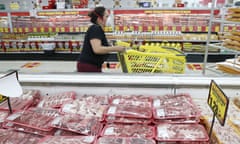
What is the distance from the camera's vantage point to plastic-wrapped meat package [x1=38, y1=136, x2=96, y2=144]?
1.08 meters

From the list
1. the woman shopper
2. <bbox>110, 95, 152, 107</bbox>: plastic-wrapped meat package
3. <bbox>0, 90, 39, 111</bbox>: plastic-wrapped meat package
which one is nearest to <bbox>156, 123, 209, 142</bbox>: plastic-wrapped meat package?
<bbox>110, 95, 152, 107</bbox>: plastic-wrapped meat package

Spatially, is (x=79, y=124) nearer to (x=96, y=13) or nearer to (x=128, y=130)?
(x=128, y=130)

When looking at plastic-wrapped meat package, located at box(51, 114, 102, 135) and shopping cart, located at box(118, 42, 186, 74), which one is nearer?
plastic-wrapped meat package, located at box(51, 114, 102, 135)

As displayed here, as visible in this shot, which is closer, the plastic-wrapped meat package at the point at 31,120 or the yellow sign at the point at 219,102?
the yellow sign at the point at 219,102

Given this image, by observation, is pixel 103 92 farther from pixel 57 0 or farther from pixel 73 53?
pixel 57 0

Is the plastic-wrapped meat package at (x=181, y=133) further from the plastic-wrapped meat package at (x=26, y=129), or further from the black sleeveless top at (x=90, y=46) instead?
the black sleeveless top at (x=90, y=46)

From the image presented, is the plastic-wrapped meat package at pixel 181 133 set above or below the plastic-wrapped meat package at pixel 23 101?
below

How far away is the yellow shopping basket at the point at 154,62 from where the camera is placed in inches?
79.1

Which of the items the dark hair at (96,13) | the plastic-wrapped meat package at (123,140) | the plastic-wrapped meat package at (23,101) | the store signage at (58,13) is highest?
the store signage at (58,13)

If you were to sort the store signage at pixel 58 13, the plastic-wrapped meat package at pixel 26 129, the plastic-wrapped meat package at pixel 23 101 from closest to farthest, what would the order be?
the plastic-wrapped meat package at pixel 26 129 < the plastic-wrapped meat package at pixel 23 101 < the store signage at pixel 58 13

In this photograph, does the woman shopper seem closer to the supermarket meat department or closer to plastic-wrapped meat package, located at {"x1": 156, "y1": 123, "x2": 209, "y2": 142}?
the supermarket meat department

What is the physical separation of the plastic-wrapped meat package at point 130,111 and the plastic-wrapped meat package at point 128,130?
0.20 feet

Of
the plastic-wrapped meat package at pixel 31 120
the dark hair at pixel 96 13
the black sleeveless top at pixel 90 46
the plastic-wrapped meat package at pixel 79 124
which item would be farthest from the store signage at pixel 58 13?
the plastic-wrapped meat package at pixel 79 124

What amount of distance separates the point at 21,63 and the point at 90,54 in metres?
4.73
